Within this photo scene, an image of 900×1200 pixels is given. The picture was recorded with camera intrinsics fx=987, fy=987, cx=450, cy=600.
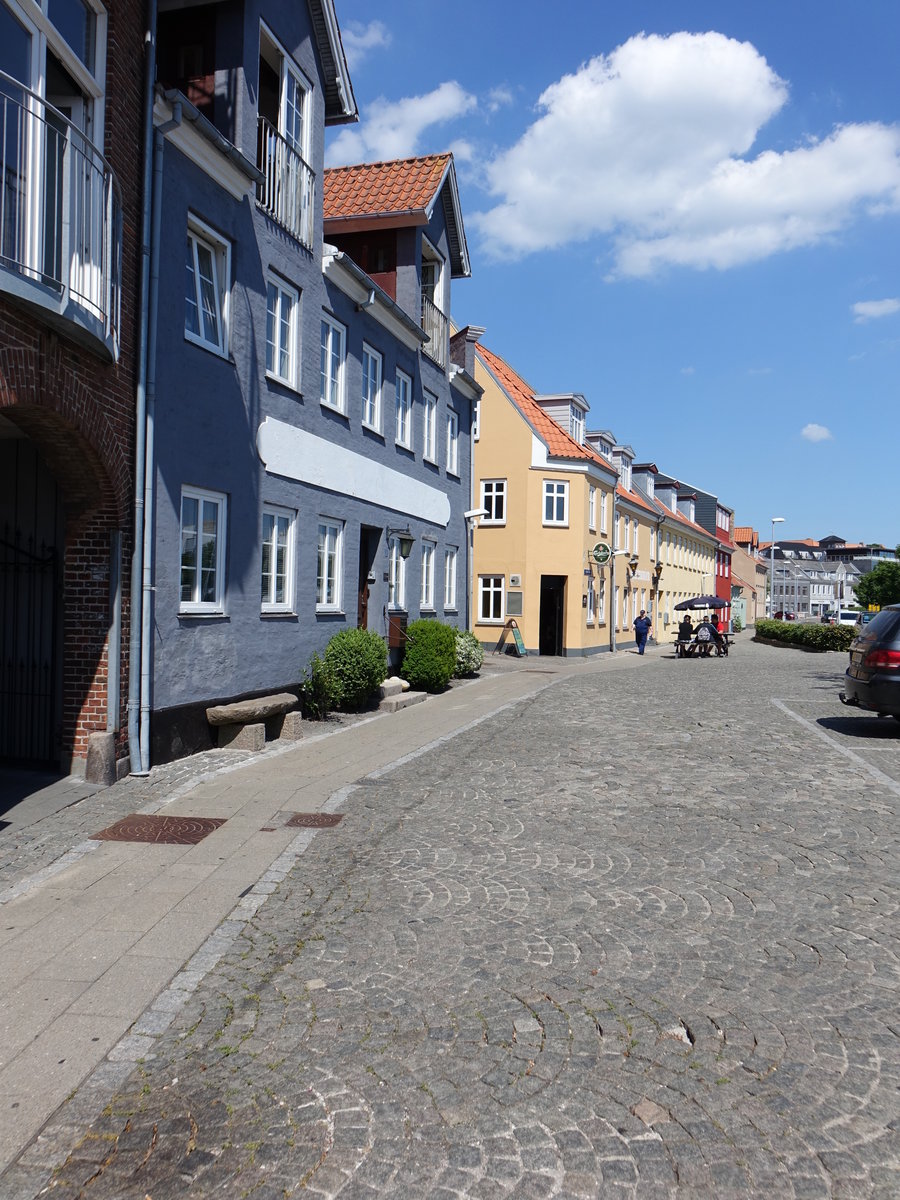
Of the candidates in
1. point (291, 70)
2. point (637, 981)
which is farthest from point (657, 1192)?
point (291, 70)

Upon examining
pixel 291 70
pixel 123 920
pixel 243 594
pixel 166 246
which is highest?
pixel 291 70

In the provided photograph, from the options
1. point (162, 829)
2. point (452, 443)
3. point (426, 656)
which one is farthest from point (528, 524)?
point (162, 829)

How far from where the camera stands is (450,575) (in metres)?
22.4

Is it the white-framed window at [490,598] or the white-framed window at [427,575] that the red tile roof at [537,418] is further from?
the white-framed window at [427,575]

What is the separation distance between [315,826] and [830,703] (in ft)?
Result: 40.9

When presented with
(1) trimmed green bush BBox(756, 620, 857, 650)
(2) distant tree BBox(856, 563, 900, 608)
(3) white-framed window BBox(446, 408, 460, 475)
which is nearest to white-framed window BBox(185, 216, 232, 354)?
(3) white-framed window BBox(446, 408, 460, 475)

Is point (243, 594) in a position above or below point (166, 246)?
below

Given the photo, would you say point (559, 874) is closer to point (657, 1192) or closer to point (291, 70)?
point (657, 1192)

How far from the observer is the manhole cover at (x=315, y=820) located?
292 inches

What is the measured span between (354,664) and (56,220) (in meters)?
7.94

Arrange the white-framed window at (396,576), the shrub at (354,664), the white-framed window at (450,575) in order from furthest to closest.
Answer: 1. the white-framed window at (450,575)
2. the white-framed window at (396,576)
3. the shrub at (354,664)

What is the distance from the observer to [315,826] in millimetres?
7402

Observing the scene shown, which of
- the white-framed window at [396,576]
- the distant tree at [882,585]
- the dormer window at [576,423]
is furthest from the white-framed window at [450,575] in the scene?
the distant tree at [882,585]

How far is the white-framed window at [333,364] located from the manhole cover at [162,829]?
27.0 feet
